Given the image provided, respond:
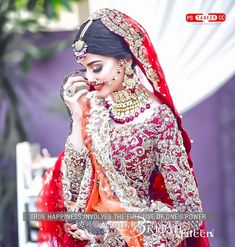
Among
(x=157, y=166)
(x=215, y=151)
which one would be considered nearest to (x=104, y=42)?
(x=157, y=166)

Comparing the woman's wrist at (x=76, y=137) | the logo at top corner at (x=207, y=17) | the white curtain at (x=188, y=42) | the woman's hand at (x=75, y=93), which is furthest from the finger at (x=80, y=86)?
the logo at top corner at (x=207, y=17)

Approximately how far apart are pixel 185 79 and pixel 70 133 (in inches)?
15.4

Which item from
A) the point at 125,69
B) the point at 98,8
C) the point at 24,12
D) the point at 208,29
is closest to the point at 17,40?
the point at 24,12

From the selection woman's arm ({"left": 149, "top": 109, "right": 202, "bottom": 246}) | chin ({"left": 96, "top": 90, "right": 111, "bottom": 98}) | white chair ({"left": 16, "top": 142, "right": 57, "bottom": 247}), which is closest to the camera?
woman's arm ({"left": 149, "top": 109, "right": 202, "bottom": 246})

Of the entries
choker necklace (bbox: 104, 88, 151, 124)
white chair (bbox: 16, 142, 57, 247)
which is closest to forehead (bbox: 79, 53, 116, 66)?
choker necklace (bbox: 104, 88, 151, 124)

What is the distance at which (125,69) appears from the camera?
1.56 metres

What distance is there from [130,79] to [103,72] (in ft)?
0.28

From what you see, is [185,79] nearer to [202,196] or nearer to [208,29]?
[208,29]

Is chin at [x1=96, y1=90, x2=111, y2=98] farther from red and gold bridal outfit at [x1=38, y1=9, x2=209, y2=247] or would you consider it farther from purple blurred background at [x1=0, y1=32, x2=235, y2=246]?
purple blurred background at [x1=0, y1=32, x2=235, y2=246]

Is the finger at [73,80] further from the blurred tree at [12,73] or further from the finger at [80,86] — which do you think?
the blurred tree at [12,73]

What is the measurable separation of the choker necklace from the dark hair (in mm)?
106

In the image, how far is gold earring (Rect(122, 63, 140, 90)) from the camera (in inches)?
61.0

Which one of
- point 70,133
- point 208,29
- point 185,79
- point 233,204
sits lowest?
point 233,204

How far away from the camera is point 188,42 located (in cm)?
166
